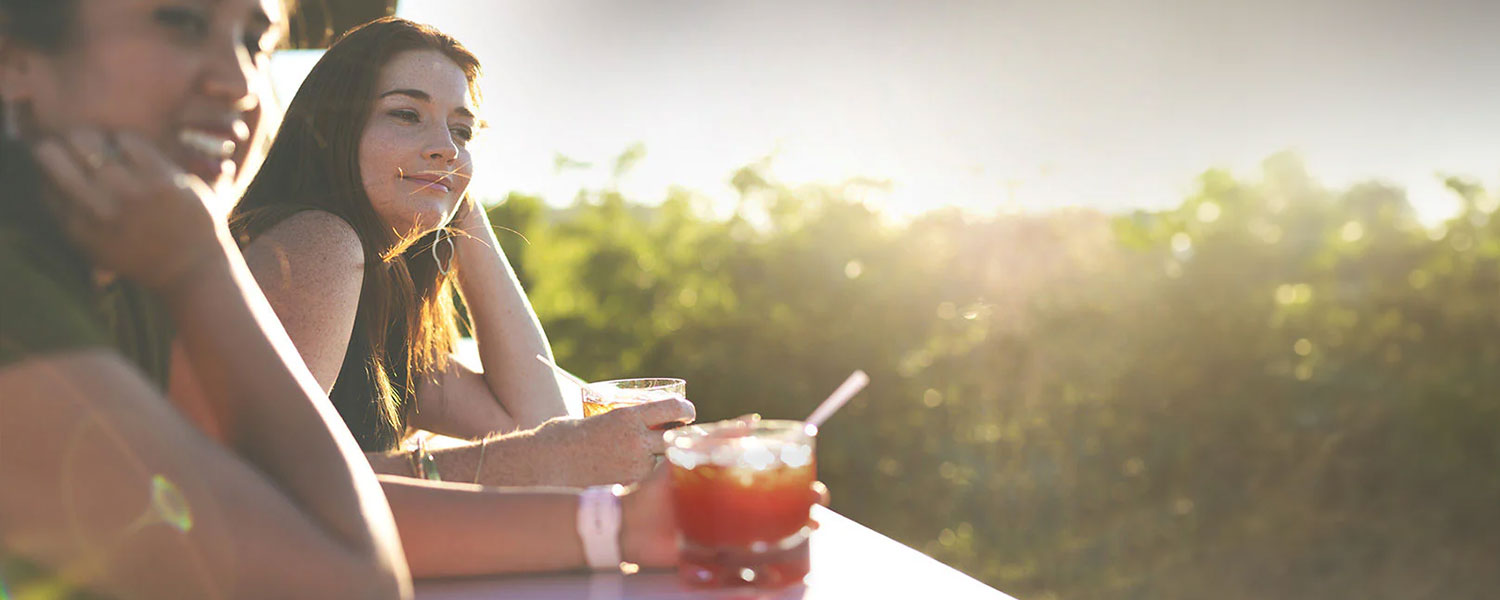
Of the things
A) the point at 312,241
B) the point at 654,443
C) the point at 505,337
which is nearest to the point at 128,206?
the point at 654,443

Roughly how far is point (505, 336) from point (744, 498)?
5.34 feet

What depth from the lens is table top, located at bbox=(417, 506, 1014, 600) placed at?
4.15 feet

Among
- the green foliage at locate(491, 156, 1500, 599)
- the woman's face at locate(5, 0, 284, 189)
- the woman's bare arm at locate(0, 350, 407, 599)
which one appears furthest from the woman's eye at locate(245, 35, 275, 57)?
the green foliage at locate(491, 156, 1500, 599)

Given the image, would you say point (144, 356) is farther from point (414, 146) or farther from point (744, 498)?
point (414, 146)

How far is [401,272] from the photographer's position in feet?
8.14

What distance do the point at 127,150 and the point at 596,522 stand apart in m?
0.69

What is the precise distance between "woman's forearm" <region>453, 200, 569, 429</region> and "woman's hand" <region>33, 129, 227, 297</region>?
69.0 inches

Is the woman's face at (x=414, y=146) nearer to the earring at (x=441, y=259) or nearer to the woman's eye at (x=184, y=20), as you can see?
the earring at (x=441, y=259)

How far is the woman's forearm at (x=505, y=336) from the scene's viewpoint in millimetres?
2699

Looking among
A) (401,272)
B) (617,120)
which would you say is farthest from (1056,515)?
(401,272)

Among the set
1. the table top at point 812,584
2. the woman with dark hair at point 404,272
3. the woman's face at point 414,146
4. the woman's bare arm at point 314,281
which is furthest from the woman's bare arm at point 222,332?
the woman's face at point 414,146

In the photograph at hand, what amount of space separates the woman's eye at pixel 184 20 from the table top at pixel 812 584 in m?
0.68

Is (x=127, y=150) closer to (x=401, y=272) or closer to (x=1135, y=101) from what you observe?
(x=401, y=272)

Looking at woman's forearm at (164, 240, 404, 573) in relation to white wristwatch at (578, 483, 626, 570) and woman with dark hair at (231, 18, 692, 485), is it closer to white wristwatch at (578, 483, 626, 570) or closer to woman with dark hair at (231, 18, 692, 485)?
white wristwatch at (578, 483, 626, 570)
